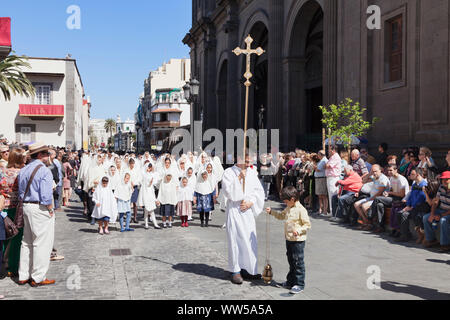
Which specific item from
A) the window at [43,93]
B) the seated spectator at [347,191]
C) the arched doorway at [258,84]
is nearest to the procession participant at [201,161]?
the seated spectator at [347,191]

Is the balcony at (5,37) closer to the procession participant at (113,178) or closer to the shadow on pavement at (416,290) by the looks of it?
the procession participant at (113,178)

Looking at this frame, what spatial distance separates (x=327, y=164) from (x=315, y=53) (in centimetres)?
2415

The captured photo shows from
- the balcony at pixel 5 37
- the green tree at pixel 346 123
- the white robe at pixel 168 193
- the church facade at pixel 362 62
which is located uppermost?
the balcony at pixel 5 37

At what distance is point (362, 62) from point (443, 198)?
10.3 m

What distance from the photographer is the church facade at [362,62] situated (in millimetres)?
A: 14789

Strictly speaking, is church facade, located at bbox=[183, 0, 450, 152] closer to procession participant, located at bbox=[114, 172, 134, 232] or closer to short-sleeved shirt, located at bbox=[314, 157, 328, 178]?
short-sleeved shirt, located at bbox=[314, 157, 328, 178]

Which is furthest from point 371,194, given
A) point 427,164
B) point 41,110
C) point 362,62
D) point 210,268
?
point 41,110

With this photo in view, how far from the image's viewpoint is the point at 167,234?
38.5ft

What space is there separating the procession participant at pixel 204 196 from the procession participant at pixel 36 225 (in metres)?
6.19

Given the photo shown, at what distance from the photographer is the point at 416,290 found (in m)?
6.62

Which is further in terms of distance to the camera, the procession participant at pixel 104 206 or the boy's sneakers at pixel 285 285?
the procession participant at pixel 104 206

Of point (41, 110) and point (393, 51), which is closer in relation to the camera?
point (393, 51)

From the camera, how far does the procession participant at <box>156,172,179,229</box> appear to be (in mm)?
12961

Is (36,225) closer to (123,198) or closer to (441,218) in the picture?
(123,198)
